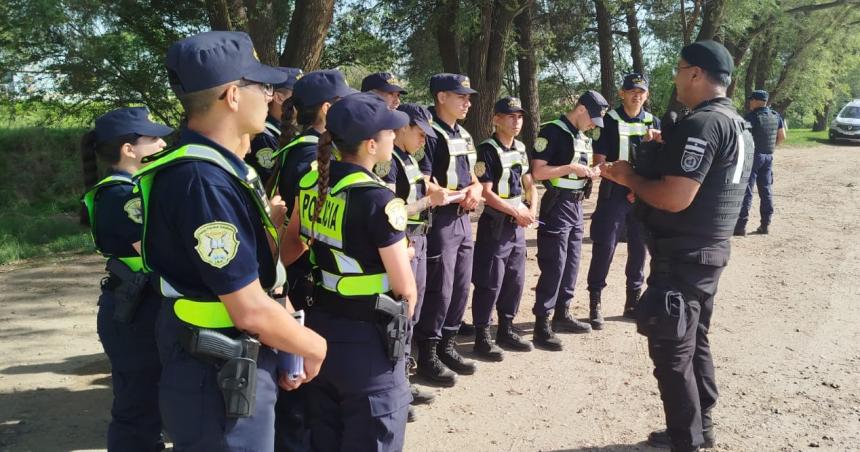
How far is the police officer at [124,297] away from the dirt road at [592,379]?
0.88 metres

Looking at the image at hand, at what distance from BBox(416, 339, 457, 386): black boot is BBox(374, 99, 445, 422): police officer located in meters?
0.53

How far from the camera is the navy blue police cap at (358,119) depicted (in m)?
2.77

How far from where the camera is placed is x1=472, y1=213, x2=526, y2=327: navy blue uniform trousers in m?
5.18

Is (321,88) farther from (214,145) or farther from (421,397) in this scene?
(421,397)

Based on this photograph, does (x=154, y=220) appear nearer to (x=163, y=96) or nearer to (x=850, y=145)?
(x=163, y=96)

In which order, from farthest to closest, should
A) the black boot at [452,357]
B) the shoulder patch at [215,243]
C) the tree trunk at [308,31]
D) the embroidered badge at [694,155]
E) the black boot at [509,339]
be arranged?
the tree trunk at [308,31], the black boot at [509,339], the black boot at [452,357], the embroidered badge at [694,155], the shoulder patch at [215,243]

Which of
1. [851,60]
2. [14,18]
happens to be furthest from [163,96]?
[851,60]

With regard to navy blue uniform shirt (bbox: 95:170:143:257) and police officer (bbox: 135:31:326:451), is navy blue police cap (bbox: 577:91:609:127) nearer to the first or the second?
navy blue uniform shirt (bbox: 95:170:143:257)

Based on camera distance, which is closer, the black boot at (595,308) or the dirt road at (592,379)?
the dirt road at (592,379)

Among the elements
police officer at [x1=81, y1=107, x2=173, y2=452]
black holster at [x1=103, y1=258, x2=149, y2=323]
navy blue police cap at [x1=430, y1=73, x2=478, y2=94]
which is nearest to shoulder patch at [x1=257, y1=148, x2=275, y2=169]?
police officer at [x1=81, y1=107, x2=173, y2=452]


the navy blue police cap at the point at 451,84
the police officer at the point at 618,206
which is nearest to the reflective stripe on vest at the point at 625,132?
the police officer at the point at 618,206

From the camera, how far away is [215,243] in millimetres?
1817

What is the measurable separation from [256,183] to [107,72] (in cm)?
945

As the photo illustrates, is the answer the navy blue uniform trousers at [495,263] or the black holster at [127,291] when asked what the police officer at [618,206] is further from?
the black holster at [127,291]
